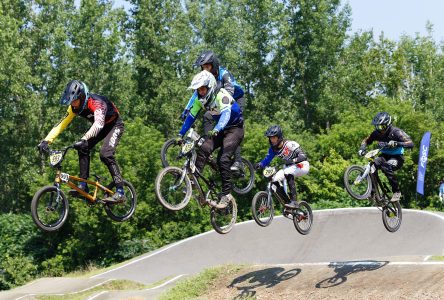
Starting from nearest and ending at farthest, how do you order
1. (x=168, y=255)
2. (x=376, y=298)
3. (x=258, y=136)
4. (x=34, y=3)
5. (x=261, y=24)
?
(x=376, y=298)
(x=168, y=255)
(x=258, y=136)
(x=34, y=3)
(x=261, y=24)

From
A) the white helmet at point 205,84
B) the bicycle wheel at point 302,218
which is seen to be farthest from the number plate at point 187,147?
the bicycle wheel at point 302,218

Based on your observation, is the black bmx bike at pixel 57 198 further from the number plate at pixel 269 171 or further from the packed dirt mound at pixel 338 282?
the packed dirt mound at pixel 338 282

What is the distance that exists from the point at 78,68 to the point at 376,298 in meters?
35.1

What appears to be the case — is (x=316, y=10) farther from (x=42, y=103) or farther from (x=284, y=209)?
(x=284, y=209)

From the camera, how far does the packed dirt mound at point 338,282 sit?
1656 centimetres

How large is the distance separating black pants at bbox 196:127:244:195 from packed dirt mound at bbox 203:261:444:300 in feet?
19.4

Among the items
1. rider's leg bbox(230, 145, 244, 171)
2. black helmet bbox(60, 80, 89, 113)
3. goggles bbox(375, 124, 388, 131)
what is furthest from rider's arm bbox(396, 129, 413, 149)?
black helmet bbox(60, 80, 89, 113)

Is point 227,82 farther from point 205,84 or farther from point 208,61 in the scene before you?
point 205,84

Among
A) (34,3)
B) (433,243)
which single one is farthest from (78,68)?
(433,243)

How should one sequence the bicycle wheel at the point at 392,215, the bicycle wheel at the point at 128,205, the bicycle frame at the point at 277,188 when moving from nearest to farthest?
1. the bicycle wheel at the point at 128,205
2. the bicycle frame at the point at 277,188
3. the bicycle wheel at the point at 392,215

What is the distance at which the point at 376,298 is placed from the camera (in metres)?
16.7

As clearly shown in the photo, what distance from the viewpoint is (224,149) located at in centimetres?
1359

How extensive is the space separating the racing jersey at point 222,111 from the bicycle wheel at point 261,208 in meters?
2.74

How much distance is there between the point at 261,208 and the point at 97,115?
17.2 ft
